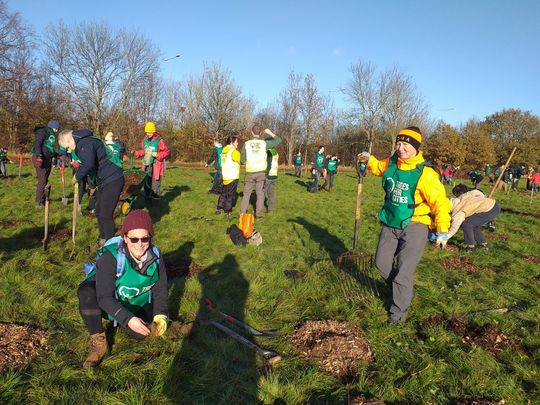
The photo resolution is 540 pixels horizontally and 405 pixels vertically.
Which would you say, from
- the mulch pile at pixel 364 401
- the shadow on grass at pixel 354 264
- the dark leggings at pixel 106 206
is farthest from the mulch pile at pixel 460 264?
the dark leggings at pixel 106 206

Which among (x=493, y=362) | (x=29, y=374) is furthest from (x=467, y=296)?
(x=29, y=374)

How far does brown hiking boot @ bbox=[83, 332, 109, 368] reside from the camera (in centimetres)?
320

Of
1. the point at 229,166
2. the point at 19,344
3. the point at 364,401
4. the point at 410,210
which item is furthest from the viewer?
the point at 229,166

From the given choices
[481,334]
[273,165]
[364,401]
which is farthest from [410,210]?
[273,165]

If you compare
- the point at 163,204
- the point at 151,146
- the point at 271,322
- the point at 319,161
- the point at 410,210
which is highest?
the point at 151,146

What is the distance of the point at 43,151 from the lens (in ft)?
29.4

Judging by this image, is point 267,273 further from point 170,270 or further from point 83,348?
point 83,348

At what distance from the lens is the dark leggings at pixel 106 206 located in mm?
6018

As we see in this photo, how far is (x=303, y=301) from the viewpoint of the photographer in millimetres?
4801

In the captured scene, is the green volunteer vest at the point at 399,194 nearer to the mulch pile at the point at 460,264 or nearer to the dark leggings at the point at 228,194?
the mulch pile at the point at 460,264

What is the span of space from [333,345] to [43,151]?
8.40 m

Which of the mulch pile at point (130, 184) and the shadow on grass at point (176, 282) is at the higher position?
the mulch pile at point (130, 184)

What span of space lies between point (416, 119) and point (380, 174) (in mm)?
46771

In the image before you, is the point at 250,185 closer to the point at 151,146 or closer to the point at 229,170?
the point at 229,170
